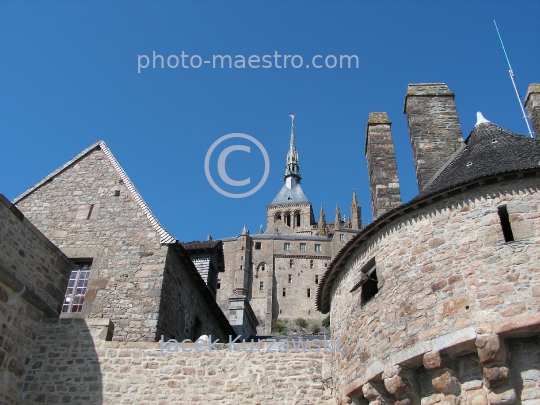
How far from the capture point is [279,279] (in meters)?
74.9

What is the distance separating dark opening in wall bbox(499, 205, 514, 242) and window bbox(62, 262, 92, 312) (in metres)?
8.57

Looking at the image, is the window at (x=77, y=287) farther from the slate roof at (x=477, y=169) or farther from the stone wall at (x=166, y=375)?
the slate roof at (x=477, y=169)

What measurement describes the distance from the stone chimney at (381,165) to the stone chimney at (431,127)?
1.81 ft

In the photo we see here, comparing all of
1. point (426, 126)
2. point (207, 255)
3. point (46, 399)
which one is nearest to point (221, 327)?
point (207, 255)

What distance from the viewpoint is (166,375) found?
9.55 metres

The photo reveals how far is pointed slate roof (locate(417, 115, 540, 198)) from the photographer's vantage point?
800cm

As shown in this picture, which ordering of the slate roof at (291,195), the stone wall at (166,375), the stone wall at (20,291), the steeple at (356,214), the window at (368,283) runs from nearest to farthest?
1. the window at (368,283)
2. the stone wall at (20,291)
3. the stone wall at (166,375)
4. the steeple at (356,214)
5. the slate roof at (291,195)

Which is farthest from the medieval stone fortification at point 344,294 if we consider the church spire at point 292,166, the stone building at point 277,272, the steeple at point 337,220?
the church spire at point 292,166

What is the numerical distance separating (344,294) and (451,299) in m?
2.63

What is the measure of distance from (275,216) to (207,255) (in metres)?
84.4

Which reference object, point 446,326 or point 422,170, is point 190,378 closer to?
point 446,326

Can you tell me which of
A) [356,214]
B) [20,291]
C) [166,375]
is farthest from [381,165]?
[356,214]

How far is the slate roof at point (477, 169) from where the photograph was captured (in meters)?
7.76

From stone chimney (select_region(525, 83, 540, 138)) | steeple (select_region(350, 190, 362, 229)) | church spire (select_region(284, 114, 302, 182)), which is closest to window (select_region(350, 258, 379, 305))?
stone chimney (select_region(525, 83, 540, 138))
